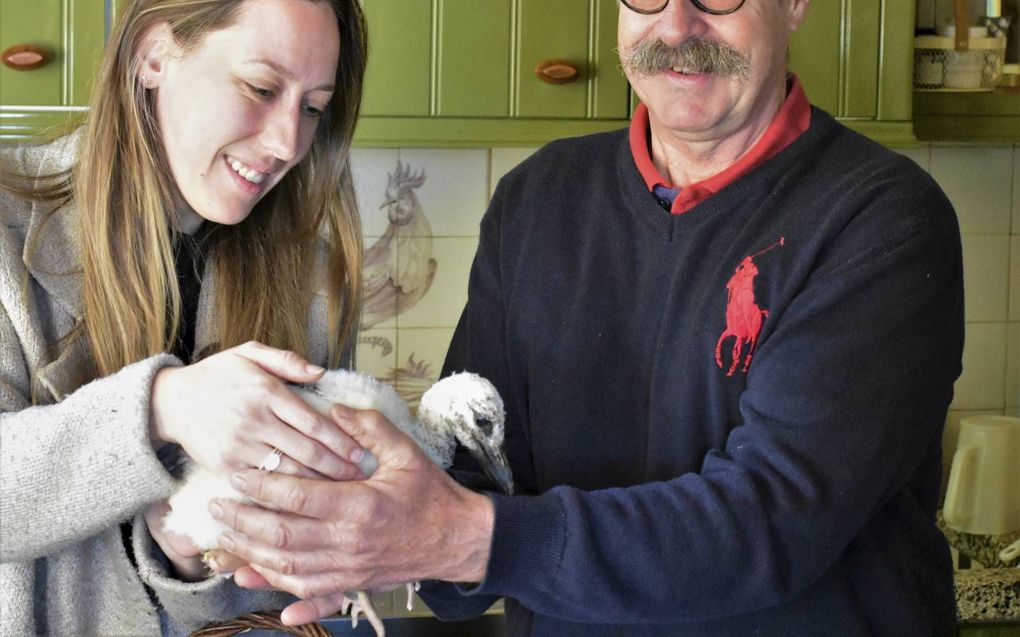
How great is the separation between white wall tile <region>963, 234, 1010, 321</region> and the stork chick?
1903 mm

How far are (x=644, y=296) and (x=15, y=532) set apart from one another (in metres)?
0.69

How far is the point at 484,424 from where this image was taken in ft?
4.55

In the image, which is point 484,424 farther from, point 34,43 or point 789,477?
point 34,43

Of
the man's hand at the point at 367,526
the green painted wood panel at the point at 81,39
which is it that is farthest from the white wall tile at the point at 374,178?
the man's hand at the point at 367,526

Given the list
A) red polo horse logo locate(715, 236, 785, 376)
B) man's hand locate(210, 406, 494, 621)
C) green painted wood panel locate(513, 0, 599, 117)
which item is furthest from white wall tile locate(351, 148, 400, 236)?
man's hand locate(210, 406, 494, 621)

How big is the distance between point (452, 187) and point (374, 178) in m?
0.17

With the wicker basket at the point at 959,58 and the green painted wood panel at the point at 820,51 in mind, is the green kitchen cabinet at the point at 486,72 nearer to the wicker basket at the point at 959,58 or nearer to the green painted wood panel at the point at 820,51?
the green painted wood panel at the point at 820,51

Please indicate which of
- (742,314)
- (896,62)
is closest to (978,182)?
(896,62)

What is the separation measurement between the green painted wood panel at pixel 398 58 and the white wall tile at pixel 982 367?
1.43 meters

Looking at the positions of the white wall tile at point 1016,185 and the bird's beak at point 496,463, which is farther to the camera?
the white wall tile at point 1016,185

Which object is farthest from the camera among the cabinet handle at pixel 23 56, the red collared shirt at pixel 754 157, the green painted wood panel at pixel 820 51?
the green painted wood panel at pixel 820 51

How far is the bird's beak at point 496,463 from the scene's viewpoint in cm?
140

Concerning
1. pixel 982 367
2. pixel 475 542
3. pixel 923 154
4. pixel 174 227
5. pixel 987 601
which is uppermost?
pixel 923 154

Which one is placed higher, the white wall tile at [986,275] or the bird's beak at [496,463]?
the white wall tile at [986,275]
